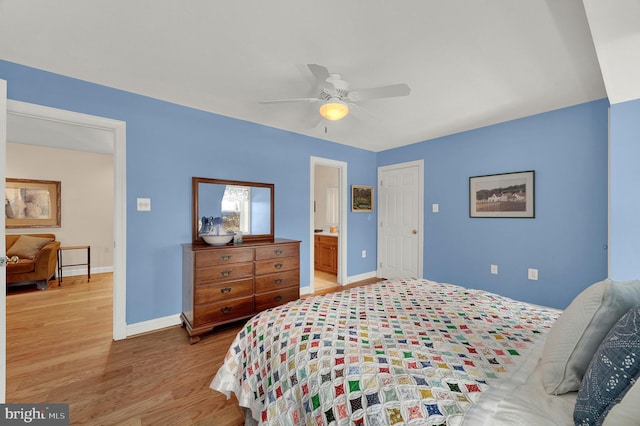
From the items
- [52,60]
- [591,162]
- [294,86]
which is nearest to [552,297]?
[591,162]

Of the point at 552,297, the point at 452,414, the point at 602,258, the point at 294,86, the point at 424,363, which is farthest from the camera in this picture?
the point at 552,297

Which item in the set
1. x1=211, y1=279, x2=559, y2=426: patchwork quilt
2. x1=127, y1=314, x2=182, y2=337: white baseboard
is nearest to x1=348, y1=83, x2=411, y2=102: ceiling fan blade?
x1=211, y1=279, x2=559, y2=426: patchwork quilt

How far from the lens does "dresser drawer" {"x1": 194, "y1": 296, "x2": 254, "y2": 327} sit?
2.50m

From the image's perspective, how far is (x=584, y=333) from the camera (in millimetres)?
887

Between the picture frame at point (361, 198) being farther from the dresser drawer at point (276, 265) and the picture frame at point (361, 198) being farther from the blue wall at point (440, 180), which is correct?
the dresser drawer at point (276, 265)

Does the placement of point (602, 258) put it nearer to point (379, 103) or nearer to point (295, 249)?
point (379, 103)

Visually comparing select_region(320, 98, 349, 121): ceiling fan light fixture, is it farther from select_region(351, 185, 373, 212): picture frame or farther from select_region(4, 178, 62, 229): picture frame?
select_region(4, 178, 62, 229): picture frame

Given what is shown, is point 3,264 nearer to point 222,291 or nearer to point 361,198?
point 222,291

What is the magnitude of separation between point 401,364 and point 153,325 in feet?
8.79

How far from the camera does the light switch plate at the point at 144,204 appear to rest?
263 cm

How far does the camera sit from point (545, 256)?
303cm

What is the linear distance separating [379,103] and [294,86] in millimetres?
925

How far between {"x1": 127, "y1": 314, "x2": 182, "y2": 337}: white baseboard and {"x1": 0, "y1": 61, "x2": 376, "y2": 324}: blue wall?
0.16 ft

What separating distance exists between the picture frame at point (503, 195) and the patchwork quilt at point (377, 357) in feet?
6.29
